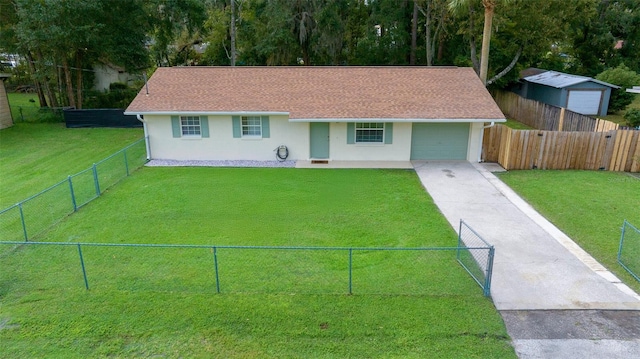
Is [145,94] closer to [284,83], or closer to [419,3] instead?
[284,83]

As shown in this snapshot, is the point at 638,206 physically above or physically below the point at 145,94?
below

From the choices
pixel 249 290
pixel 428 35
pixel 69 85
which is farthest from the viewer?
pixel 428 35

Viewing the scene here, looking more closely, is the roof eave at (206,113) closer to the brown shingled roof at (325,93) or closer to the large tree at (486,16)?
the brown shingled roof at (325,93)

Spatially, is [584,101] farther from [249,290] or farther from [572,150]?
[249,290]

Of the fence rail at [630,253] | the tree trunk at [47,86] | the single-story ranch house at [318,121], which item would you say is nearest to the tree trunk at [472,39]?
the single-story ranch house at [318,121]

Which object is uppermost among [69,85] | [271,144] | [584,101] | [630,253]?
[69,85]

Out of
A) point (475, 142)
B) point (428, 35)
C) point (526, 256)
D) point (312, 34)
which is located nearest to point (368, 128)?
point (475, 142)

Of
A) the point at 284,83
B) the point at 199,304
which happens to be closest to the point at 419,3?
the point at 284,83
